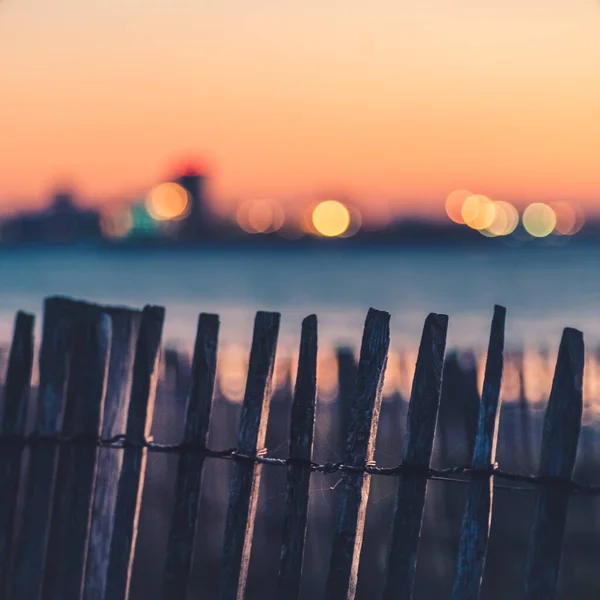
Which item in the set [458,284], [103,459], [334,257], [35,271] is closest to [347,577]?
[103,459]

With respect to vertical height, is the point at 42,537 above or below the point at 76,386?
below

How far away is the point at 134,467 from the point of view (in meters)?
3.55

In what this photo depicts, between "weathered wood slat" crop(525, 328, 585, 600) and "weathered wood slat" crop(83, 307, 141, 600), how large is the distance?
1720mm

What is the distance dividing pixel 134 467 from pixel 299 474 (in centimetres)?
75

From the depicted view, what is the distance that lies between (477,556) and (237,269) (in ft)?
395

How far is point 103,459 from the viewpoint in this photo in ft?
12.3

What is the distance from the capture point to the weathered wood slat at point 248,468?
10.8 feet

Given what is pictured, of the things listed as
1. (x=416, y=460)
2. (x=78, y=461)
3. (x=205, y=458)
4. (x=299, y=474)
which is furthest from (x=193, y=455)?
(x=416, y=460)

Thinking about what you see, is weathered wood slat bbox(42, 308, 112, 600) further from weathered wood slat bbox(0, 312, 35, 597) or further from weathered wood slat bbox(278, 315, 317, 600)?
weathered wood slat bbox(278, 315, 317, 600)

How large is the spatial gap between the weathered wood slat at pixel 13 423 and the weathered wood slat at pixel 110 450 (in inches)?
14.3

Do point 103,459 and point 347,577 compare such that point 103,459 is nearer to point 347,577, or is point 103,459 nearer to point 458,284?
point 347,577

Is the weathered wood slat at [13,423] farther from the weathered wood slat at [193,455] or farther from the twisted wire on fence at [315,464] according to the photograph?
the weathered wood slat at [193,455]

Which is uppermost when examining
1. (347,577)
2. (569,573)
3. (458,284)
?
(458,284)

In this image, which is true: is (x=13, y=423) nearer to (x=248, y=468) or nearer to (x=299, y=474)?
(x=248, y=468)
